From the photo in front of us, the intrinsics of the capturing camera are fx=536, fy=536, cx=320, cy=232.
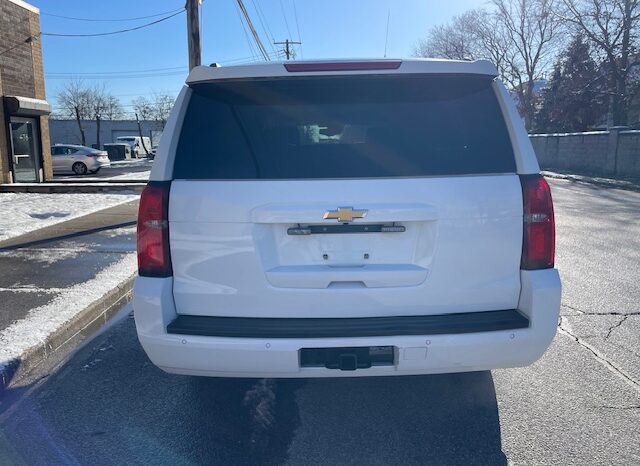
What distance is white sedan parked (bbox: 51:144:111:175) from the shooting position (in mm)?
28109

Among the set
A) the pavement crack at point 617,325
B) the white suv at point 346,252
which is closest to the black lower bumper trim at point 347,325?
the white suv at point 346,252

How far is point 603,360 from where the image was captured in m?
4.21

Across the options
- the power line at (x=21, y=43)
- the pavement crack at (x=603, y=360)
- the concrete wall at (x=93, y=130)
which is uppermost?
the power line at (x=21, y=43)

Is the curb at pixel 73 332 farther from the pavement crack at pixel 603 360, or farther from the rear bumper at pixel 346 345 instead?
the pavement crack at pixel 603 360

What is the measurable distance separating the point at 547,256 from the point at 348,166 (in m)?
1.17

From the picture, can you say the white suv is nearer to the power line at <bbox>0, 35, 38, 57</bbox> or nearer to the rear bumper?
the rear bumper

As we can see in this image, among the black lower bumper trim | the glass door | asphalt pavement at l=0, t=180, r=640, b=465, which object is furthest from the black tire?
the black lower bumper trim

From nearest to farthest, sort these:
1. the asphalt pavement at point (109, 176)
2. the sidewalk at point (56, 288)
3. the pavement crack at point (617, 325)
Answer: the sidewalk at point (56, 288) → the pavement crack at point (617, 325) → the asphalt pavement at point (109, 176)

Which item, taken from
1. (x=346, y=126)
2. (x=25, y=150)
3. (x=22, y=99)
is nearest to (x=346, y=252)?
(x=346, y=126)

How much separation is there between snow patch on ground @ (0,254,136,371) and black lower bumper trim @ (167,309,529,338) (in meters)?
2.03

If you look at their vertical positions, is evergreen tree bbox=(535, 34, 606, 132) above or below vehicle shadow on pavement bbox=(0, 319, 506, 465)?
above

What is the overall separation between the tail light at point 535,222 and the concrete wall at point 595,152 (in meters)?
22.3

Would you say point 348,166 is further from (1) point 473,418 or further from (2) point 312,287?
(1) point 473,418

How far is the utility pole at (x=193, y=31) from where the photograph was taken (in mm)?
12766
